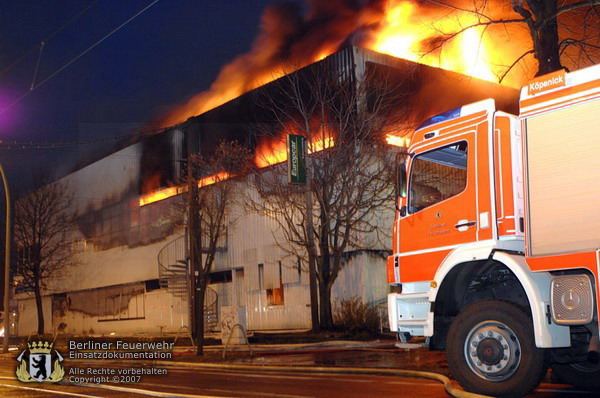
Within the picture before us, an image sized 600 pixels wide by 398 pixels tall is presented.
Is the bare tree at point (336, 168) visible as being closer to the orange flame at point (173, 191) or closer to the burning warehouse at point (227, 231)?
the burning warehouse at point (227, 231)

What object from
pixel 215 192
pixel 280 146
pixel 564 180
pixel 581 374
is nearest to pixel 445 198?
pixel 564 180

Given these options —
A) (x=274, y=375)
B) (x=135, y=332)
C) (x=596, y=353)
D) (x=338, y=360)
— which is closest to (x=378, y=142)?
(x=338, y=360)

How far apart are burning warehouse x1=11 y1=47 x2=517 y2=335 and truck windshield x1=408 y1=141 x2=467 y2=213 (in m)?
8.90

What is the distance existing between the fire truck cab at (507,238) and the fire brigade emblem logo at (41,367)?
644cm

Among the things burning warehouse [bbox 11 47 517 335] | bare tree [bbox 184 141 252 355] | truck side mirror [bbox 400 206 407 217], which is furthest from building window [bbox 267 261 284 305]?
truck side mirror [bbox 400 206 407 217]

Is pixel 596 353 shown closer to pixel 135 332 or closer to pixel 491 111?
pixel 491 111

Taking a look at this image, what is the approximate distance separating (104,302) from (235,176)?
61.5ft

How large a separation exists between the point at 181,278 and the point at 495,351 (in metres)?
26.6

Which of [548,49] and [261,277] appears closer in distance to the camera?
[548,49]

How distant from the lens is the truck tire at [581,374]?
29.9 feet

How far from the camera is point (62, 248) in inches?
Answer: 1797

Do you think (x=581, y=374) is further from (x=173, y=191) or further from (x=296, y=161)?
(x=173, y=191)

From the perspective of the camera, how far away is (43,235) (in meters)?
44.2

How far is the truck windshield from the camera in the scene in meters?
9.10
